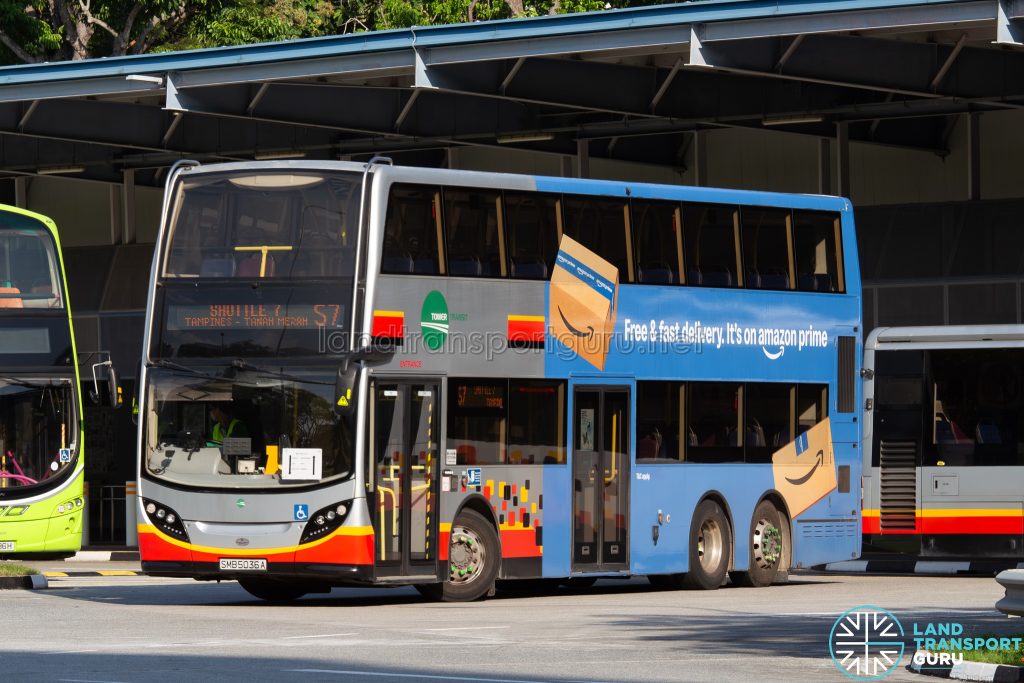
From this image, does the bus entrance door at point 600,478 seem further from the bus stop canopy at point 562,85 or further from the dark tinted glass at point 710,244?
the bus stop canopy at point 562,85

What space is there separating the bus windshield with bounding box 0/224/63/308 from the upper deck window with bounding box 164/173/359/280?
26.0 ft

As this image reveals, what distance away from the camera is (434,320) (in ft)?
64.3

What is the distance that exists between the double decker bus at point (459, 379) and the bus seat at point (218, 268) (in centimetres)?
4

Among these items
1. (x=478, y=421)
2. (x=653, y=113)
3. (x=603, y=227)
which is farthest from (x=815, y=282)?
(x=653, y=113)

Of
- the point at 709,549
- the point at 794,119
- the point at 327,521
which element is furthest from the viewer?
the point at 794,119

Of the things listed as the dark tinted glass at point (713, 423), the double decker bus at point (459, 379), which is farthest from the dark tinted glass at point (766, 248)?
the dark tinted glass at point (713, 423)

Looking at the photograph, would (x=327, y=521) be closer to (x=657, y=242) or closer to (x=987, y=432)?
(x=657, y=242)

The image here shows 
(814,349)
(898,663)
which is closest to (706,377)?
(814,349)

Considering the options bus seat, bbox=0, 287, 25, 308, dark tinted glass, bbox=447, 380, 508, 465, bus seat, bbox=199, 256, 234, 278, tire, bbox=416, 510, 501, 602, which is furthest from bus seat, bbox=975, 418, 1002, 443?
bus seat, bbox=0, 287, 25, 308

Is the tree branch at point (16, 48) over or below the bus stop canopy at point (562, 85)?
over

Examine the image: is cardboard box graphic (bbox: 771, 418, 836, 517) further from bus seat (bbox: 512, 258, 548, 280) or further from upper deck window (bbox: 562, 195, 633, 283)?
bus seat (bbox: 512, 258, 548, 280)

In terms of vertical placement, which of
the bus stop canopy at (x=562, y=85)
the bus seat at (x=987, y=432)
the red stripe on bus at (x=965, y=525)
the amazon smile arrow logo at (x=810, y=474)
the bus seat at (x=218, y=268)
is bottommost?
the red stripe on bus at (x=965, y=525)

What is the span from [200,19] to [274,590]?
3034cm

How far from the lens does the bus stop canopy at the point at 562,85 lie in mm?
26938
